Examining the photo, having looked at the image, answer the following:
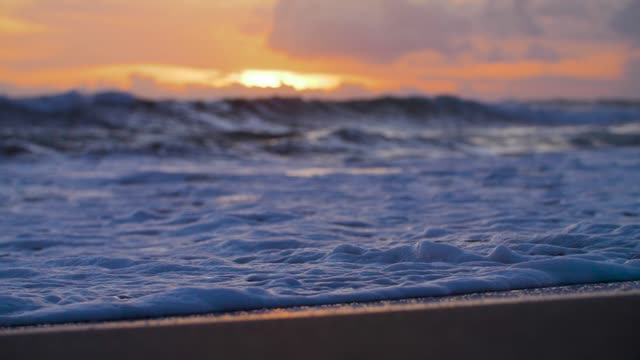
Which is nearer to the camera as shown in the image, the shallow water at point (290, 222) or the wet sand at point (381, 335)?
the wet sand at point (381, 335)

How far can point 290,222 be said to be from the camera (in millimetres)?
4461

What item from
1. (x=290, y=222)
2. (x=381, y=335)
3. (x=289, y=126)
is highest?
(x=289, y=126)

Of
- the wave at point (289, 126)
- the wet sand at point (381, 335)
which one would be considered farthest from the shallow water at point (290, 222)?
the wet sand at point (381, 335)

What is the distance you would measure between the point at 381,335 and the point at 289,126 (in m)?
13.2

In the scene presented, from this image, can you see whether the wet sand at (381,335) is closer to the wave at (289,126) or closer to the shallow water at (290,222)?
the shallow water at (290,222)

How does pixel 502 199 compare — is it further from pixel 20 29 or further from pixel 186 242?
pixel 20 29

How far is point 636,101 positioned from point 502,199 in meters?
Answer: 24.0

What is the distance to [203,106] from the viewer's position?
16.3m

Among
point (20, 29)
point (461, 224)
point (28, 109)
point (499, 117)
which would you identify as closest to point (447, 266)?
point (461, 224)

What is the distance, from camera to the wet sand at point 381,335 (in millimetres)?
1819

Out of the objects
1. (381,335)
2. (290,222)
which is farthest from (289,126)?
(381,335)

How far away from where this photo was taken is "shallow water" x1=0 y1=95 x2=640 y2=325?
271 centimetres

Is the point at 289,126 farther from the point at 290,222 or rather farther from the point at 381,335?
the point at 381,335

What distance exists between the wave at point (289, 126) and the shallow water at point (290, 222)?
163 millimetres
